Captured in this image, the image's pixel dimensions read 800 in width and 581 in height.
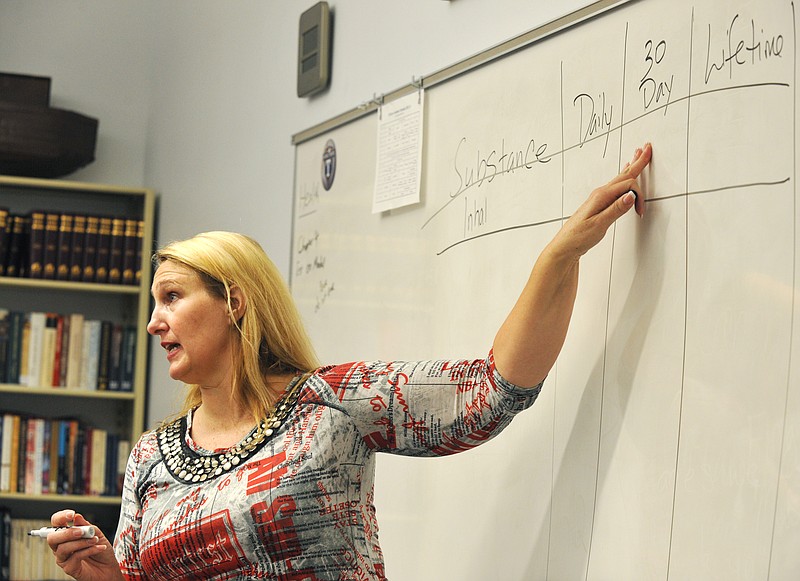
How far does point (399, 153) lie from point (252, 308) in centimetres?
54

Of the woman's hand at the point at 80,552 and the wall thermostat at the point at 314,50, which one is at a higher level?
the wall thermostat at the point at 314,50

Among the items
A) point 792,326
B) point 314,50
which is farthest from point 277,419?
point 314,50

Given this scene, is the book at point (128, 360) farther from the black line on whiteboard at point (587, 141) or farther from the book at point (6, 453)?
the black line on whiteboard at point (587, 141)

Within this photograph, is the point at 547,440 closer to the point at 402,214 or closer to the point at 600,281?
the point at 600,281

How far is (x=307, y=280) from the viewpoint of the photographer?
2.31 metres

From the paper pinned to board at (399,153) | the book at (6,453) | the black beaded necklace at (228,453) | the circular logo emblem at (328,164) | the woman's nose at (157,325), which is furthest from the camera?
the book at (6,453)

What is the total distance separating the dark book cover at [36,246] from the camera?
3400 mm

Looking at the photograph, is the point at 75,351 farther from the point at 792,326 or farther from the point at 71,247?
the point at 792,326

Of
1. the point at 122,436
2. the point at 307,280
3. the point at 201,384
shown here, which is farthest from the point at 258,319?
the point at 122,436

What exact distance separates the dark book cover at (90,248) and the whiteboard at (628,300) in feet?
6.09

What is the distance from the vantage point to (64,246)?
135 inches

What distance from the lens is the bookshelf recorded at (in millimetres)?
3410

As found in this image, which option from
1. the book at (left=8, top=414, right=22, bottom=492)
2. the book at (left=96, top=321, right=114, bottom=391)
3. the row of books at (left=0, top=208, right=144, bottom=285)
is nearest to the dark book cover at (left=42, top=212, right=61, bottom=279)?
the row of books at (left=0, top=208, right=144, bottom=285)

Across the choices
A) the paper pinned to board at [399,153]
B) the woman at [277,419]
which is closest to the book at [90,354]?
the paper pinned to board at [399,153]
